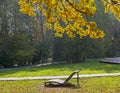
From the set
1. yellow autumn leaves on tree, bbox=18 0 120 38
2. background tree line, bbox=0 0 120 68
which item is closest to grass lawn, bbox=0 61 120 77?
background tree line, bbox=0 0 120 68

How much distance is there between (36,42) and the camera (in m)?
41.1

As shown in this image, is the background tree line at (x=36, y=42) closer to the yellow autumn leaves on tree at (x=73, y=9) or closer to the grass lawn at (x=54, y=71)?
the grass lawn at (x=54, y=71)

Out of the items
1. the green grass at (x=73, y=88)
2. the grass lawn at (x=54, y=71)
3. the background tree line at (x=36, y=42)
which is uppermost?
the background tree line at (x=36, y=42)

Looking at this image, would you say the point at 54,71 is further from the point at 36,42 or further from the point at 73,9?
the point at 36,42

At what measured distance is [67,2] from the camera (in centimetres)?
796

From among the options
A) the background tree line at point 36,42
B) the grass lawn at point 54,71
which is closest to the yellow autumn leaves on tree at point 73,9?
the grass lawn at point 54,71

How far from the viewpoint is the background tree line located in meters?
A: 35.8

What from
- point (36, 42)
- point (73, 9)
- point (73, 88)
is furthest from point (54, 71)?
point (36, 42)

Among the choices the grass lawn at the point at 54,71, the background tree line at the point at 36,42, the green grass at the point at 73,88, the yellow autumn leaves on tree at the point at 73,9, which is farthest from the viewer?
the background tree line at the point at 36,42

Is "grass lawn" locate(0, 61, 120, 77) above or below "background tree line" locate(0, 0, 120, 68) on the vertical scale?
below

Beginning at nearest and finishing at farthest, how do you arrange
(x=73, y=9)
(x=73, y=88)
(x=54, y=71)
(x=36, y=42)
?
(x=73, y=9), (x=73, y=88), (x=54, y=71), (x=36, y=42)

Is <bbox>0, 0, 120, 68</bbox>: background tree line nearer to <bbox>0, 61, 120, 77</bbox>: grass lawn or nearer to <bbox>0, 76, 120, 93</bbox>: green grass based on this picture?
<bbox>0, 61, 120, 77</bbox>: grass lawn

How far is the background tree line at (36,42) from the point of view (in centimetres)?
3578

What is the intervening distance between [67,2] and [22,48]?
28630 mm
